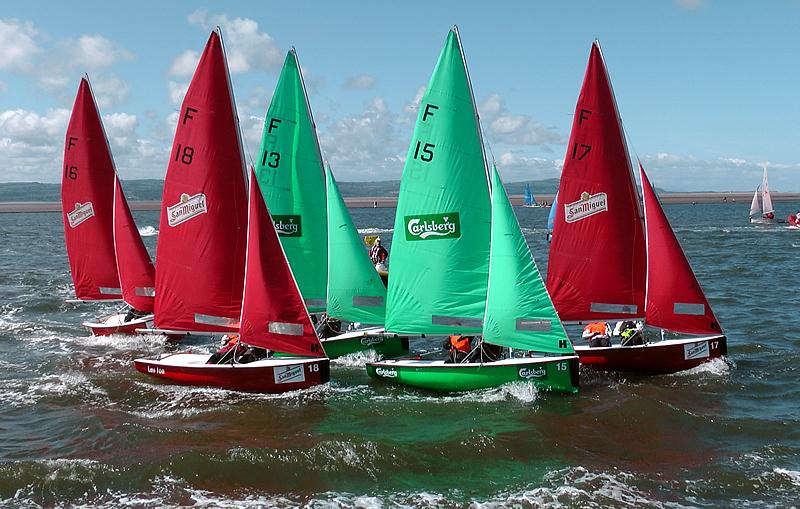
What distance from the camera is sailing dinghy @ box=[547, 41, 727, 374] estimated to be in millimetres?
19125

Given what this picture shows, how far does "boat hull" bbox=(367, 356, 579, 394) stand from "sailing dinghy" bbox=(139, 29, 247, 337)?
14.3ft

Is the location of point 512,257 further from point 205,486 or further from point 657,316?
point 205,486

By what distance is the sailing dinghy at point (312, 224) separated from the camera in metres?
21.4

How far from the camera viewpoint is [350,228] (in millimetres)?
21609

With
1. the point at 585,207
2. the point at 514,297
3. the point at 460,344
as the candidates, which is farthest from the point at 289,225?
the point at 585,207

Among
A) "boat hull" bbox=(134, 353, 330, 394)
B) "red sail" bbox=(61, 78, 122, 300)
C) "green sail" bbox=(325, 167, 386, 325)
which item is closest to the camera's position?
"boat hull" bbox=(134, 353, 330, 394)

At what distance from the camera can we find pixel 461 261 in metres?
18.4

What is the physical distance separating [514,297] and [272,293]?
5.69 m

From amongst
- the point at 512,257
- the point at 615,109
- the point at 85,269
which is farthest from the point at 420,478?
the point at 85,269

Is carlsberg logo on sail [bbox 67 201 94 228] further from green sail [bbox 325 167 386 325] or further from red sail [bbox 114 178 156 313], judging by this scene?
green sail [bbox 325 167 386 325]

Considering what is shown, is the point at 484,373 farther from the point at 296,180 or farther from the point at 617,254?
the point at 296,180

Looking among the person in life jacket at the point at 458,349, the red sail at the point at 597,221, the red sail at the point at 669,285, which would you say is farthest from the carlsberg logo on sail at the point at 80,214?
the red sail at the point at 669,285

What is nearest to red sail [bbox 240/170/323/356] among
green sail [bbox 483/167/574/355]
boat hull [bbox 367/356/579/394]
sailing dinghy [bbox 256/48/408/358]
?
boat hull [bbox 367/356/579/394]

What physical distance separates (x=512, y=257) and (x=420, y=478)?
588 centimetres
